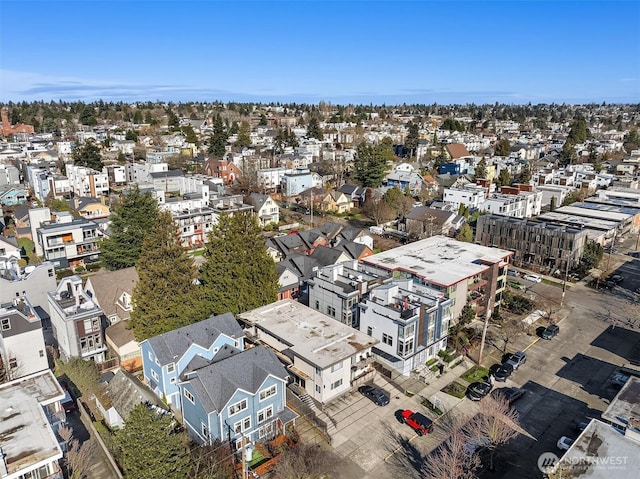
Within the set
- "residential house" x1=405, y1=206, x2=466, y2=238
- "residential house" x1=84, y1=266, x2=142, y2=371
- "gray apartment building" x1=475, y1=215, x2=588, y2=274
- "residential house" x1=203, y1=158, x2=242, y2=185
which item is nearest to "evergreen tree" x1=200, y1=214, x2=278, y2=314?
"residential house" x1=84, y1=266, x2=142, y2=371

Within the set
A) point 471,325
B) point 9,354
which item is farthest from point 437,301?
point 9,354

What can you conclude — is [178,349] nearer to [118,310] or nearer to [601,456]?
[118,310]

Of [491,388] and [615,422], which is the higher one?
[615,422]

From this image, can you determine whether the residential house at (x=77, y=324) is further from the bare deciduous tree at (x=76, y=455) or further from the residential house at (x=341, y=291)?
the residential house at (x=341, y=291)

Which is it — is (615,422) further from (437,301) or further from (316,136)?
(316,136)

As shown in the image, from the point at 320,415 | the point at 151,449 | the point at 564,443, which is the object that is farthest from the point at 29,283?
the point at 564,443

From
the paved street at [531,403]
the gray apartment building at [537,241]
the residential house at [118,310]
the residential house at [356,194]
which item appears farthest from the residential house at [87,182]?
the paved street at [531,403]

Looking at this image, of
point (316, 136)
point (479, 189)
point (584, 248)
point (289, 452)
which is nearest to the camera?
point (289, 452)
